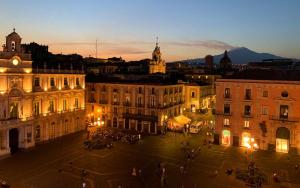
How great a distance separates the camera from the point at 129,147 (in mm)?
59469

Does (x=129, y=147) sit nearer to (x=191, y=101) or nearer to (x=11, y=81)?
(x=11, y=81)

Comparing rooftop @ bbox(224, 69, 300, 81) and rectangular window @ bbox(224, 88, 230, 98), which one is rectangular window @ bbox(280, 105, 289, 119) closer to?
rooftop @ bbox(224, 69, 300, 81)

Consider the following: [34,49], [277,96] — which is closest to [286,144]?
[277,96]

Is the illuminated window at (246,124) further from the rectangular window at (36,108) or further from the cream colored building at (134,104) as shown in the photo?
the rectangular window at (36,108)

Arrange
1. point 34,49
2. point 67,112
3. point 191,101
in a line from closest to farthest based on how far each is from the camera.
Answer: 1. point 67,112
2. point 191,101
3. point 34,49

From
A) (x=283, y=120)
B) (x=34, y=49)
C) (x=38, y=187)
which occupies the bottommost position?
(x=38, y=187)

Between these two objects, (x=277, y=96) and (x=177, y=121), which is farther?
(x=177, y=121)

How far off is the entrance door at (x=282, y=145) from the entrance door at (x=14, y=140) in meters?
48.4

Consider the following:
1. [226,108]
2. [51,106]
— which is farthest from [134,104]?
[226,108]

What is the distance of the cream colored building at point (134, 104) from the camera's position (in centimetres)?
7169

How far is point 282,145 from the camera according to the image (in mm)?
56688

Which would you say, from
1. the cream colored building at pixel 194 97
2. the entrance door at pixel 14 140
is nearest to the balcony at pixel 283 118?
the cream colored building at pixel 194 97

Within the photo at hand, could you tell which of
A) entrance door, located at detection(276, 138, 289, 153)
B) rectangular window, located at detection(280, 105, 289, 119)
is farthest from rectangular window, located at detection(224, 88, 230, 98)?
entrance door, located at detection(276, 138, 289, 153)

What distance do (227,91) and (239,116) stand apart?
5500 mm
